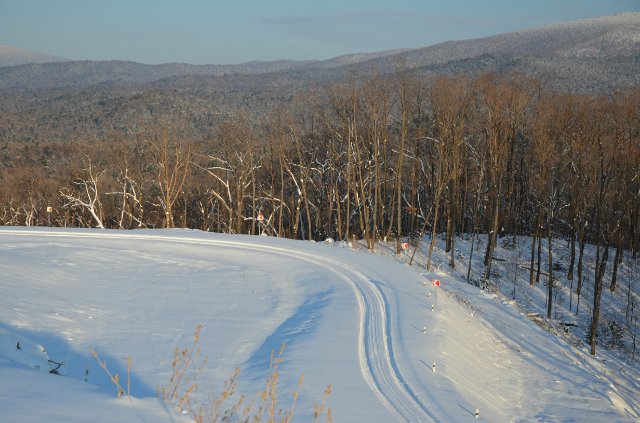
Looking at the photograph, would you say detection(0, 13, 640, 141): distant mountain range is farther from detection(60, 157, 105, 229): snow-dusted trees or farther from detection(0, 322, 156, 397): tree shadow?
detection(0, 322, 156, 397): tree shadow

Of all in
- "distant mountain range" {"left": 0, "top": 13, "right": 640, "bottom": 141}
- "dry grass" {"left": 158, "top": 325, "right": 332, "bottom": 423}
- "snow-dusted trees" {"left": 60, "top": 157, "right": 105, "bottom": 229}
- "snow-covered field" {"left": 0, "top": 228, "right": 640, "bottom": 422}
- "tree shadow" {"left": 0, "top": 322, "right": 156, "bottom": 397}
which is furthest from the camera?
"distant mountain range" {"left": 0, "top": 13, "right": 640, "bottom": 141}

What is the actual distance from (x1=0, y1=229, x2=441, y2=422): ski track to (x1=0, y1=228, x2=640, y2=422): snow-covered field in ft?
0.15

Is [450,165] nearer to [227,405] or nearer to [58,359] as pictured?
[58,359]

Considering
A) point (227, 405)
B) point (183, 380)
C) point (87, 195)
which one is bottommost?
point (87, 195)

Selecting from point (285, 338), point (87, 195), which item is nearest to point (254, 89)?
point (87, 195)

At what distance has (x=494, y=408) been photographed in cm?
1186

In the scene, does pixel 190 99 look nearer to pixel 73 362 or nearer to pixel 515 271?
pixel 515 271

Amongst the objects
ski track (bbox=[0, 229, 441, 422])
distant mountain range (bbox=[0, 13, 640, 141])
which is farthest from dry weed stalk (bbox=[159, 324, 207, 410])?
distant mountain range (bbox=[0, 13, 640, 141])

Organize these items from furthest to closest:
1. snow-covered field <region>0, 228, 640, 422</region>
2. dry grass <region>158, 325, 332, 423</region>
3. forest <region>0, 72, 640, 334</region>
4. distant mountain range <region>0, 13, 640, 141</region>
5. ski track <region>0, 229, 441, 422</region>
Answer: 1. distant mountain range <region>0, 13, 640, 141</region>
2. forest <region>0, 72, 640, 334</region>
3. ski track <region>0, 229, 441, 422</region>
4. snow-covered field <region>0, 228, 640, 422</region>
5. dry grass <region>158, 325, 332, 423</region>

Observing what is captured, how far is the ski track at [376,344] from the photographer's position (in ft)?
33.1

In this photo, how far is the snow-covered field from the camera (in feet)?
32.6

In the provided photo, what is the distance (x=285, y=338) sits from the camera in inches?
539

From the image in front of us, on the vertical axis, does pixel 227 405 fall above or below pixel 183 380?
above

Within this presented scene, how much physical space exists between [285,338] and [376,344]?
2220mm
